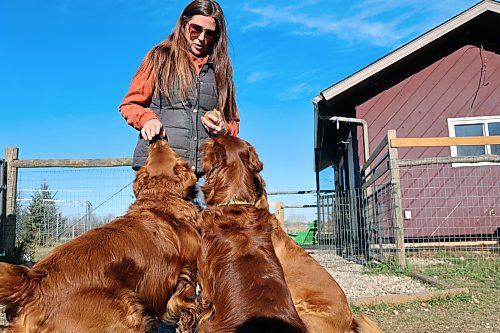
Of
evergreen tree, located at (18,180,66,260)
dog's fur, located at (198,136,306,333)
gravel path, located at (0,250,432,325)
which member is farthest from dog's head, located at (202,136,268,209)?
evergreen tree, located at (18,180,66,260)

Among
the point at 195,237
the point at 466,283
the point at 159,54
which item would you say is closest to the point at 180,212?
the point at 195,237

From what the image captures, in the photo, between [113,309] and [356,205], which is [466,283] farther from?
[113,309]

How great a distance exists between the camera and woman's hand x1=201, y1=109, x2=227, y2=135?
348cm

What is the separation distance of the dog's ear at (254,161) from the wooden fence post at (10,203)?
263 inches

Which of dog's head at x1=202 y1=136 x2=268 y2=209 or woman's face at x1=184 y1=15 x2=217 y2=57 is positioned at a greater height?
woman's face at x1=184 y1=15 x2=217 y2=57

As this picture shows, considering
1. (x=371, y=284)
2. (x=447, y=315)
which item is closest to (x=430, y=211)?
(x=371, y=284)

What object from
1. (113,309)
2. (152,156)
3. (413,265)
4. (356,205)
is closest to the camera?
(113,309)

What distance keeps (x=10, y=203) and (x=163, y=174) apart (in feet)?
21.0

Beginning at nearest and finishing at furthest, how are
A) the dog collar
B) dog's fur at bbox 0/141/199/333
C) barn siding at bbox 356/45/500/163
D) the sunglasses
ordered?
dog's fur at bbox 0/141/199/333 < the dog collar < the sunglasses < barn siding at bbox 356/45/500/163

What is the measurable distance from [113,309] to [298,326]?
103 centimetres

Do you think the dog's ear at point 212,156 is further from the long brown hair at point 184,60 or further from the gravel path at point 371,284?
the gravel path at point 371,284

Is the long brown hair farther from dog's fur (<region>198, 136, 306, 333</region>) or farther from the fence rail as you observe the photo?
the fence rail

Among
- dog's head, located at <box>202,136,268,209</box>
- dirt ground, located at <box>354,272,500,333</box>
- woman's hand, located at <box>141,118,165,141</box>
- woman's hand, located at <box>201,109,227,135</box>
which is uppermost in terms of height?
woman's hand, located at <box>201,109,227,135</box>

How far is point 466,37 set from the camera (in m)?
11.7
